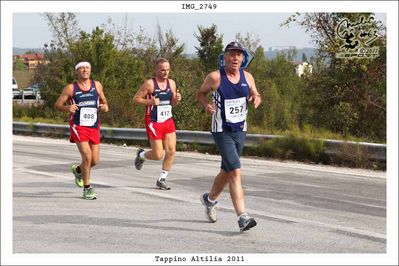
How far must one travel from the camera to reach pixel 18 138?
21.2 metres

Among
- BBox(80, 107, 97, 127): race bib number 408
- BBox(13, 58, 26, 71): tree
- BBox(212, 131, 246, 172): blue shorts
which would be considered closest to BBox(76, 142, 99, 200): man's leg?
BBox(80, 107, 97, 127): race bib number 408

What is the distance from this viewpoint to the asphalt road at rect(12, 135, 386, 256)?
7055mm

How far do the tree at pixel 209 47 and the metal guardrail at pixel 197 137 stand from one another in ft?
39.3

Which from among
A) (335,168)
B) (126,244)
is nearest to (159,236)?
(126,244)

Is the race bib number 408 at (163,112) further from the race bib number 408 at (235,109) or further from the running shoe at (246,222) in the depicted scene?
the running shoe at (246,222)

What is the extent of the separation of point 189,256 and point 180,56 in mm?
24839

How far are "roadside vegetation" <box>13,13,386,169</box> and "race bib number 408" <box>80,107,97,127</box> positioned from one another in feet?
18.4

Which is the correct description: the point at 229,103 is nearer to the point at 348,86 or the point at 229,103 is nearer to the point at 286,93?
the point at 348,86

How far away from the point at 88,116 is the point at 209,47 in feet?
76.5

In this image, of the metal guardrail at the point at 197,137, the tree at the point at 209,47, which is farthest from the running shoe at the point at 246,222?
the tree at the point at 209,47

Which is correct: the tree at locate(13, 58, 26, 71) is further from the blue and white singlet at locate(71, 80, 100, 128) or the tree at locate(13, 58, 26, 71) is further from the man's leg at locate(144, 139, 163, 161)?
the blue and white singlet at locate(71, 80, 100, 128)

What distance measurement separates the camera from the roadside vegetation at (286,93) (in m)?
15.8

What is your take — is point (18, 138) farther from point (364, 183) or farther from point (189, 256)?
point (189, 256)

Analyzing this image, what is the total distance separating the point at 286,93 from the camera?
27.8m
